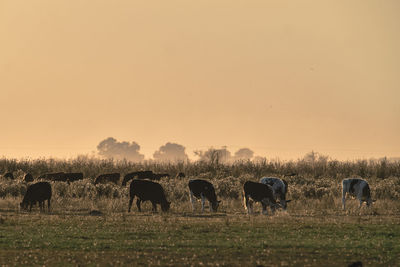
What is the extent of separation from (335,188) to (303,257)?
95.4ft

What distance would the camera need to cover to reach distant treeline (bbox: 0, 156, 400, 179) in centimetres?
6606

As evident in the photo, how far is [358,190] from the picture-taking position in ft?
144

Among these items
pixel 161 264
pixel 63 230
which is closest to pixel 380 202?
pixel 63 230

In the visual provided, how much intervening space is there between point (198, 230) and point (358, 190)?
1556cm

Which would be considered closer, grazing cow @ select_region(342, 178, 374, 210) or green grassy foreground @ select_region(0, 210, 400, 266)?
green grassy foreground @ select_region(0, 210, 400, 266)

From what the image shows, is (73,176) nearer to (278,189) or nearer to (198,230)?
(278,189)

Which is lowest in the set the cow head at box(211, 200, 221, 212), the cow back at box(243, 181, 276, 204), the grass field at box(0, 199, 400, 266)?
the grass field at box(0, 199, 400, 266)

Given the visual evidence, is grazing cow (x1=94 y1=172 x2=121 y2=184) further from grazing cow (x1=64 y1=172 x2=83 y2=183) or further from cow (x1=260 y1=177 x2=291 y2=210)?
cow (x1=260 y1=177 x2=291 y2=210)

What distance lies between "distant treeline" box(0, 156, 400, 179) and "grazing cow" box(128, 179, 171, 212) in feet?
73.9

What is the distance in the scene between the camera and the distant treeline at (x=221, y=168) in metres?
66.1

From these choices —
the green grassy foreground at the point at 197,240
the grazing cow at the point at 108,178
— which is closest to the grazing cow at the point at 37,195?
the green grassy foreground at the point at 197,240

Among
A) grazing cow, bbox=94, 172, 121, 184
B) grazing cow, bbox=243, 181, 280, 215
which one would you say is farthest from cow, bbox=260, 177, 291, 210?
grazing cow, bbox=94, 172, 121, 184

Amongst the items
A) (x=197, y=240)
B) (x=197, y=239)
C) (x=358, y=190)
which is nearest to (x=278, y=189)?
(x=358, y=190)

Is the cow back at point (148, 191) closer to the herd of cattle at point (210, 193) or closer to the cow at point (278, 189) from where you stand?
the herd of cattle at point (210, 193)
